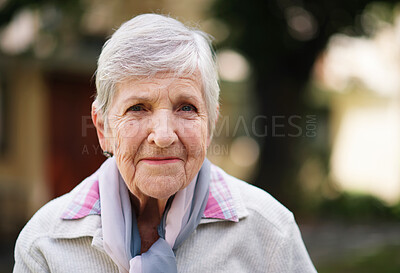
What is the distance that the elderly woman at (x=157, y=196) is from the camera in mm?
1781

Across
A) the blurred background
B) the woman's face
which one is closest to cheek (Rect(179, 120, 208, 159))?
the woman's face

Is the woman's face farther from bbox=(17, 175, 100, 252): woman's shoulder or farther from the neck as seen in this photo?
bbox=(17, 175, 100, 252): woman's shoulder

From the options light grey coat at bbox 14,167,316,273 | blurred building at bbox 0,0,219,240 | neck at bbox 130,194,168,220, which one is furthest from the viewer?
blurred building at bbox 0,0,219,240

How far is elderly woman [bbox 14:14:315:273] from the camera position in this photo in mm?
1781

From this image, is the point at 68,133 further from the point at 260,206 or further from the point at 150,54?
the point at 150,54

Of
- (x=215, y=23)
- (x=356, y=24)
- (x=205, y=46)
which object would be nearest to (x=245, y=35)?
(x=215, y=23)

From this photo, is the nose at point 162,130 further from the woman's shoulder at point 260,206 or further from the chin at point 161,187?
the woman's shoulder at point 260,206

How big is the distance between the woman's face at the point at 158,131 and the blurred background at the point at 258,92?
183 inches

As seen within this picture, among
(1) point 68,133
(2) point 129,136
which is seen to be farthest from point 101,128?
(1) point 68,133

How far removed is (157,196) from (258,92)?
25.1 ft

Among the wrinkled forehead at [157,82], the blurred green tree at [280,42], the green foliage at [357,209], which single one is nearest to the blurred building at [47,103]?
the blurred green tree at [280,42]

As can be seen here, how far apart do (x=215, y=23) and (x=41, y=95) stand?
348cm

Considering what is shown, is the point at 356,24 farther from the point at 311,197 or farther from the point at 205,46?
the point at 205,46

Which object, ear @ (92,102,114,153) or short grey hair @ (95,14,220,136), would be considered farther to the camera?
ear @ (92,102,114,153)
